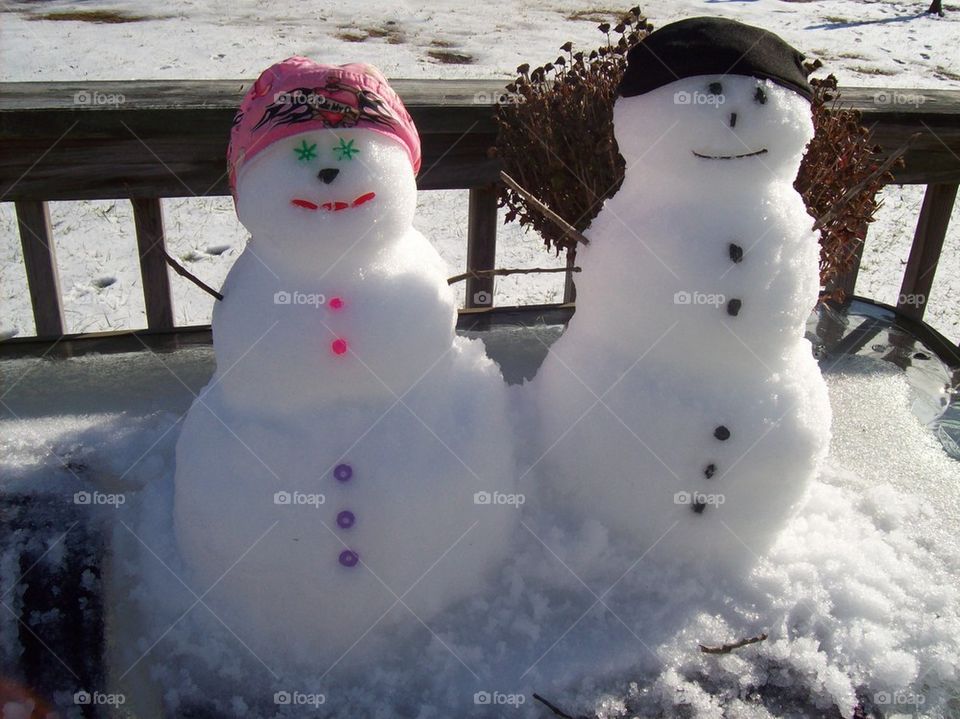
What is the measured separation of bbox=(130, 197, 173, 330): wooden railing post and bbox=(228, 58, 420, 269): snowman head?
1.36m

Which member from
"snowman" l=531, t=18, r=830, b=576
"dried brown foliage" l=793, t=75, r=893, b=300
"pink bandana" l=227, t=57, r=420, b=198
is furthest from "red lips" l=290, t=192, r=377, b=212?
"dried brown foliage" l=793, t=75, r=893, b=300

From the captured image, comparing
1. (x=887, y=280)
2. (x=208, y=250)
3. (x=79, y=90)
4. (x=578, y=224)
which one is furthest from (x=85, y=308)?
(x=887, y=280)

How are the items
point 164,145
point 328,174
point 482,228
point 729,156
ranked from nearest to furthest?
point 328,174, point 729,156, point 164,145, point 482,228

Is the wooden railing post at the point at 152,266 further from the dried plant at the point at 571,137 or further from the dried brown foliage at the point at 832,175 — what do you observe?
the dried brown foliage at the point at 832,175

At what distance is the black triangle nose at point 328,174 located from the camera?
1542mm

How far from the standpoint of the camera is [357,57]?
657 centimetres

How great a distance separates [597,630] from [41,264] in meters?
2.24

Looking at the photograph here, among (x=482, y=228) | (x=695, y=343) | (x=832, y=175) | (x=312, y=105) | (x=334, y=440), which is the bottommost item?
(x=482, y=228)

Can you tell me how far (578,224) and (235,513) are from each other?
117 centimetres

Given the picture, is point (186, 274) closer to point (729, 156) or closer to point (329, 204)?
point (329, 204)

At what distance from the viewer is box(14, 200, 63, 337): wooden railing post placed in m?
2.82

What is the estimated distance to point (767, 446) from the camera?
5.97 feet

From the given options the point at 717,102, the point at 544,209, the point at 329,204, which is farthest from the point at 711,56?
the point at 329,204

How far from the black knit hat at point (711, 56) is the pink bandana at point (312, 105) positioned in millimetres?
478
